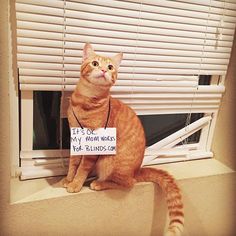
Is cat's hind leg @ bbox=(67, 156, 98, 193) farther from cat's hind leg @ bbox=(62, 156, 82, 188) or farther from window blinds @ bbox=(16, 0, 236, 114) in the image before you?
window blinds @ bbox=(16, 0, 236, 114)

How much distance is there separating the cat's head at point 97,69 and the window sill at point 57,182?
0.40 meters

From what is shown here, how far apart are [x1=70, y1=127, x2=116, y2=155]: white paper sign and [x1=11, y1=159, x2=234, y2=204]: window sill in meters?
0.15

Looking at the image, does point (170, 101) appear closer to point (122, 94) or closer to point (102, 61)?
point (122, 94)

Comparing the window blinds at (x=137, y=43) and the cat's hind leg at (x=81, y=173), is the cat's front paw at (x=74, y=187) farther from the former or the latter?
the window blinds at (x=137, y=43)

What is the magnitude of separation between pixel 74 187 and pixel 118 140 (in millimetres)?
220

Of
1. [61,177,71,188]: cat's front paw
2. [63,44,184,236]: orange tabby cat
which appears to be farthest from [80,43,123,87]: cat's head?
[61,177,71,188]: cat's front paw

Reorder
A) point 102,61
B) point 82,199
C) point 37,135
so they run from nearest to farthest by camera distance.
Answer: point 102,61
point 82,199
point 37,135

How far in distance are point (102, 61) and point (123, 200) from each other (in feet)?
1.71

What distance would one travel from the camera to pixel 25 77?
2.86 feet

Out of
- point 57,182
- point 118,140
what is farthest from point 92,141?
point 57,182

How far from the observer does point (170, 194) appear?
95 centimetres

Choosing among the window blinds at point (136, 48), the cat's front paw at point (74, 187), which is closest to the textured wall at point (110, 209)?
the cat's front paw at point (74, 187)

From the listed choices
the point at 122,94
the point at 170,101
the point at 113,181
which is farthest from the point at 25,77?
the point at 170,101

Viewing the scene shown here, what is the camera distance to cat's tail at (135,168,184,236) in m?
0.86
